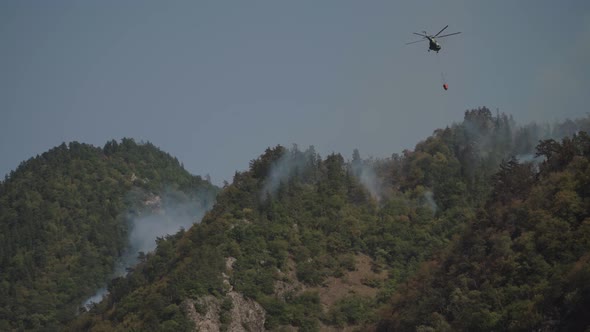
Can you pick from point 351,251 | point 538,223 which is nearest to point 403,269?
point 351,251

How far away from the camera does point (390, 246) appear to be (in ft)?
504

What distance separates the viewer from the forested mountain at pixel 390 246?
10769cm

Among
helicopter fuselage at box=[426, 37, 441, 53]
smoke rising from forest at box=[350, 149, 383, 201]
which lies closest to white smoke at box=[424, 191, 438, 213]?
smoke rising from forest at box=[350, 149, 383, 201]

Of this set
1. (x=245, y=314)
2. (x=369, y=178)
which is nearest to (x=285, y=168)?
(x=369, y=178)

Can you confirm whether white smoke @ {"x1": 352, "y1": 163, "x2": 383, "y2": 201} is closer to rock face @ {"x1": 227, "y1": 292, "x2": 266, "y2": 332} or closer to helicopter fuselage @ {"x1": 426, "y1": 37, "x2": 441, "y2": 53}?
rock face @ {"x1": 227, "y1": 292, "x2": 266, "y2": 332}

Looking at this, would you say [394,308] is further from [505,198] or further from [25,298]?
[25,298]

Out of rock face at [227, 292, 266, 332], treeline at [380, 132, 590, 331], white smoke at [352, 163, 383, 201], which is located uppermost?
white smoke at [352, 163, 383, 201]

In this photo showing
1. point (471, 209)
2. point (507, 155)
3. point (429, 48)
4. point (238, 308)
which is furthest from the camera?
point (507, 155)

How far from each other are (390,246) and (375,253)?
2.91 m

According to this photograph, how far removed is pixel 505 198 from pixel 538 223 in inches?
525

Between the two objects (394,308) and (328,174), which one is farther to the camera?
(328,174)

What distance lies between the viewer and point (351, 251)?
15162 cm

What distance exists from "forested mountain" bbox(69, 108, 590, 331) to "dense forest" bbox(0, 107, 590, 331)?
0.22 meters

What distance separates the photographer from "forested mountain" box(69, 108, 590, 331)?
10769 centimetres
